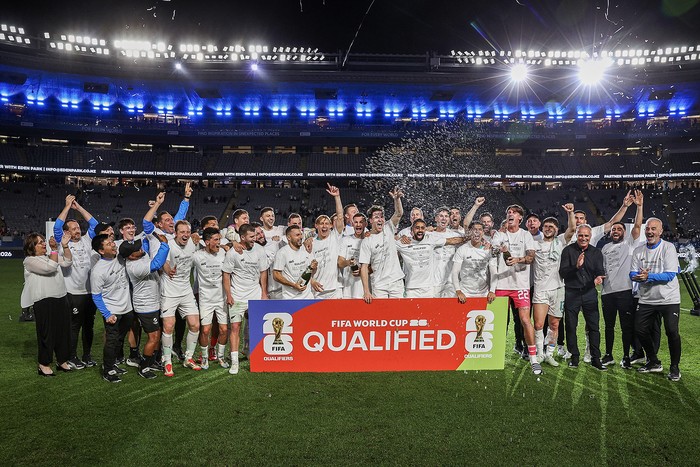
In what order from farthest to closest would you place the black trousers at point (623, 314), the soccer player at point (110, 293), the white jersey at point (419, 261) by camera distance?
the white jersey at point (419, 261)
the black trousers at point (623, 314)
the soccer player at point (110, 293)

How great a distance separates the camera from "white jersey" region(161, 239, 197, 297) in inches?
270

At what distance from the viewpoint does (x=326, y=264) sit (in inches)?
288

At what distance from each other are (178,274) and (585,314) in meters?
6.47

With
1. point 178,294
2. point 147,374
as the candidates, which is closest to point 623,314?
point 178,294

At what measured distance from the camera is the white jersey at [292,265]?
7.06 meters

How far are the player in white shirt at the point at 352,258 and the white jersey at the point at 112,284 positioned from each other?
10.8ft

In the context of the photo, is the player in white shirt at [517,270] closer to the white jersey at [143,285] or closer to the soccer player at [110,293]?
the white jersey at [143,285]

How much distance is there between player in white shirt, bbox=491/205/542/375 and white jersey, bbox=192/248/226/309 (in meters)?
4.46

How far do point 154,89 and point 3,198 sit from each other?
15132mm

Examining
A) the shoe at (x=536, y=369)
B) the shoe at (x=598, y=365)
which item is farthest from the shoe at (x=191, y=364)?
the shoe at (x=598, y=365)

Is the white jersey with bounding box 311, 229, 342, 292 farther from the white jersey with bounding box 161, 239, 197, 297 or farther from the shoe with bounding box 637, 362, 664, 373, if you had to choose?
the shoe with bounding box 637, 362, 664, 373

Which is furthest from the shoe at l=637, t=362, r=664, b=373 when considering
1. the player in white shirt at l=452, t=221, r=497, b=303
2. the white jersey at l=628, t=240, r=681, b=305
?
the player in white shirt at l=452, t=221, r=497, b=303

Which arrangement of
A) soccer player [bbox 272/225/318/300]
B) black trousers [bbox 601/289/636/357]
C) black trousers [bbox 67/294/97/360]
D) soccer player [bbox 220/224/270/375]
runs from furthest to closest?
black trousers [bbox 601/289/636/357] → black trousers [bbox 67/294/97/360] → soccer player [bbox 272/225/318/300] → soccer player [bbox 220/224/270/375]

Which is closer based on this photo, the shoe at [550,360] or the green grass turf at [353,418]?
the green grass turf at [353,418]
